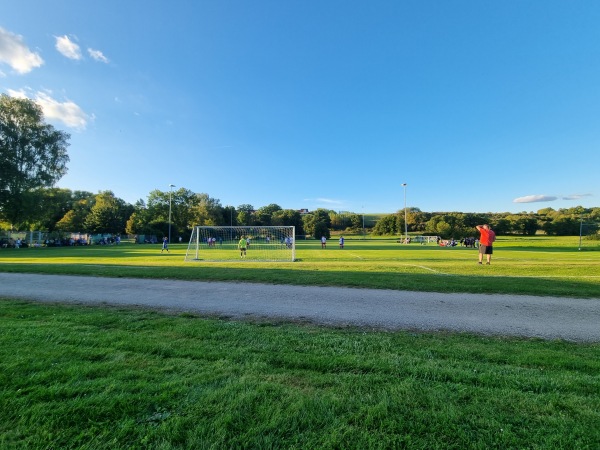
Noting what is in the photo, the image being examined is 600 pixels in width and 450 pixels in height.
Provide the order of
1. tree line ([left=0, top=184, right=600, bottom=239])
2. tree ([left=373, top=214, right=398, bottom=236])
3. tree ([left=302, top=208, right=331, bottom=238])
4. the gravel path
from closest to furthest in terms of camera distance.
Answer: the gravel path < tree line ([left=0, top=184, right=600, bottom=239]) < tree ([left=302, top=208, right=331, bottom=238]) < tree ([left=373, top=214, right=398, bottom=236])

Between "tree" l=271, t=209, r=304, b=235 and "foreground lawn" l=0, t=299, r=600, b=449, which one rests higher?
"tree" l=271, t=209, r=304, b=235

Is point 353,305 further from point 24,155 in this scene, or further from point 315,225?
point 315,225

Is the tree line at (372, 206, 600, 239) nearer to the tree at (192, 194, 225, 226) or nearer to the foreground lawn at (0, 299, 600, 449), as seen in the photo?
the tree at (192, 194, 225, 226)

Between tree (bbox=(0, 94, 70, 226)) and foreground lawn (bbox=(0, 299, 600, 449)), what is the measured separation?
4976 centimetres

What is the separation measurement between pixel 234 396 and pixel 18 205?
5331 cm

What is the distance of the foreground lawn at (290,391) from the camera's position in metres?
2.24

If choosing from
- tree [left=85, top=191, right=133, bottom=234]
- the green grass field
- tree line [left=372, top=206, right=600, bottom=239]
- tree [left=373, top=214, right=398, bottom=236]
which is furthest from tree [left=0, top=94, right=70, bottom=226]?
tree [left=373, top=214, right=398, bottom=236]

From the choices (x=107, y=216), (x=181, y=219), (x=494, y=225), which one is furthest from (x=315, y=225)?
(x=107, y=216)

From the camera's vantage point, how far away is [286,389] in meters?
→ 2.89

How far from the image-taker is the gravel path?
18.0 feet

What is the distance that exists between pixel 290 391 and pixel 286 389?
0.17ft

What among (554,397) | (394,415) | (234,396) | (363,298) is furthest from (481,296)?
A: (234,396)

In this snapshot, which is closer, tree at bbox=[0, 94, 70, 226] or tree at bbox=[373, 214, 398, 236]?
tree at bbox=[0, 94, 70, 226]

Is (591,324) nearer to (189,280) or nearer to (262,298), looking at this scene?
(262,298)
